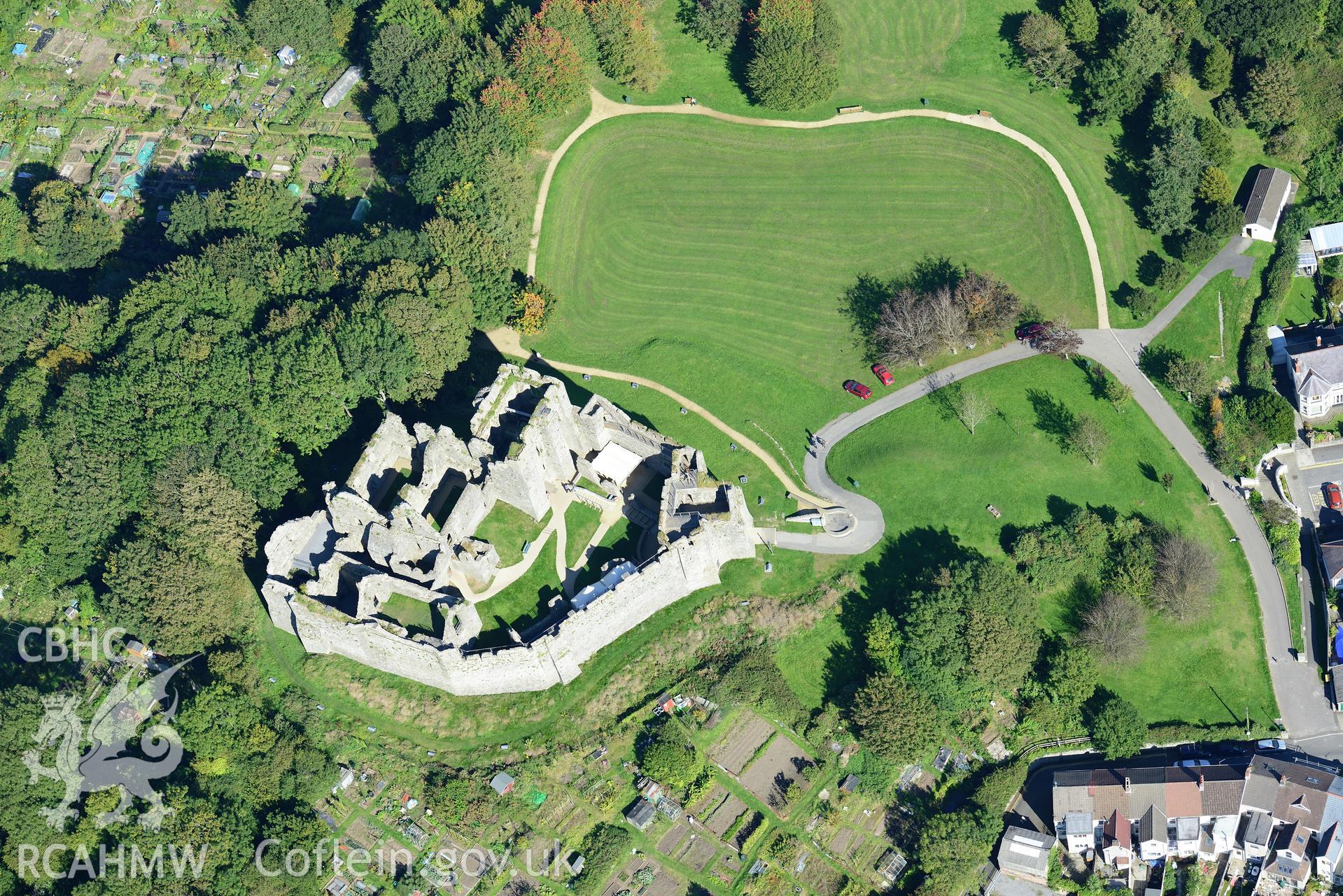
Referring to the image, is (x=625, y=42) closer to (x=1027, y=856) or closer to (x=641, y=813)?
(x=641, y=813)

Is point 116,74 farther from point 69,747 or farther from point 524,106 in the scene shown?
point 69,747

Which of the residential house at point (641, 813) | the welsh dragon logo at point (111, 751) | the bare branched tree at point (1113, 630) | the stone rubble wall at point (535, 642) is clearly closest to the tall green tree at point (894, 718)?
the bare branched tree at point (1113, 630)

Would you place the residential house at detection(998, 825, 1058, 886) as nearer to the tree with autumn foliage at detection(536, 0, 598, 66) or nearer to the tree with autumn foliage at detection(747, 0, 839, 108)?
the tree with autumn foliage at detection(747, 0, 839, 108)

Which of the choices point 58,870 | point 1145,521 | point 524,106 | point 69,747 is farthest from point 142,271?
point 1145,521

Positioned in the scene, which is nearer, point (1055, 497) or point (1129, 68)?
point (1055, 497)

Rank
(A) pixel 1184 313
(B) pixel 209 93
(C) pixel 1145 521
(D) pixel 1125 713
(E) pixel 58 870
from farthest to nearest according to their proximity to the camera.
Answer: (B) pixel 209 93 → (A) pixel 1184 313 → (C) pixel 1145 521 → (D) pixel 1125 713 → (E) pixel 58 870

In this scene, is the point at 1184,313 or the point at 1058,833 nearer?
the point at 1058,833

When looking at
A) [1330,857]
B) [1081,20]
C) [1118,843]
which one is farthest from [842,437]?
Result: [1081,20]
